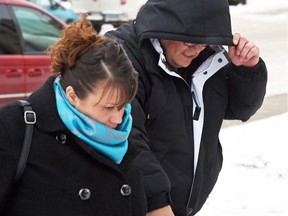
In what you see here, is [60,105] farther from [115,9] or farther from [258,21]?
[258,21]

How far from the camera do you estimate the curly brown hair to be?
1824 millimetres

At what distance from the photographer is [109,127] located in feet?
6.02

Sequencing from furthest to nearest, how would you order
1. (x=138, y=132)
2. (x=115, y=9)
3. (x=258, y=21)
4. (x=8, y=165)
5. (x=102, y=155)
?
(x=258, y=21), (x=115, y=9), (x=138, y=132), (x=102, y=155), (x=8, y=165)

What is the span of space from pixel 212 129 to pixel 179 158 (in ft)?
0.74

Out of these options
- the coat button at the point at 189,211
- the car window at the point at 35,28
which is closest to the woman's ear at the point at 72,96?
the coat button at the point at 189,211

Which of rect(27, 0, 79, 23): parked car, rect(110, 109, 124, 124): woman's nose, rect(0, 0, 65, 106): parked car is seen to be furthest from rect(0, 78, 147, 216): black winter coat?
rect(27, 0, 79, 23): parked car

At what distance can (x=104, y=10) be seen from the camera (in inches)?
645

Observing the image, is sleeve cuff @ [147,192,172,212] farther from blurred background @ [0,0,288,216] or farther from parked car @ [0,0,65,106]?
parked car @ [0,0,65,106]

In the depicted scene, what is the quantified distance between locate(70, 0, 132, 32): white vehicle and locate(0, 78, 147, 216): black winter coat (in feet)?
47.9

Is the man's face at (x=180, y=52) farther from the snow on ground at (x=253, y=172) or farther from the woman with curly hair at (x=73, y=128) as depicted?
the snow on ground at (x=253, y=172)

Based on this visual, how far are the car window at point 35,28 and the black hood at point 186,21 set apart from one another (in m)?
4.63

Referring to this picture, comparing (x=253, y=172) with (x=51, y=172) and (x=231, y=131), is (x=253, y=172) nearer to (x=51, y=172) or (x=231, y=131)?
(x=231, y=131)

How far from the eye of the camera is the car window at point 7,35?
652cm

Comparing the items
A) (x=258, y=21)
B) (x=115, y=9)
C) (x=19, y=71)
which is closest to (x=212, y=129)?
(x=19, y=71)
